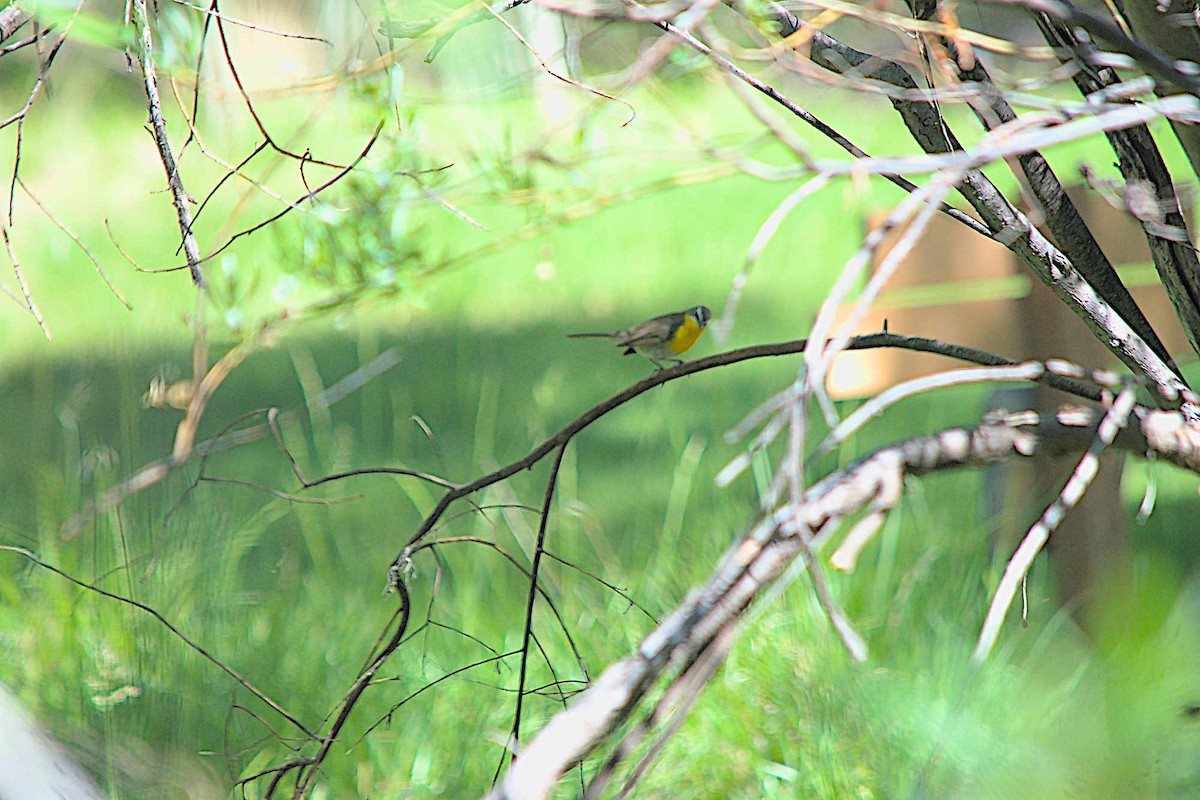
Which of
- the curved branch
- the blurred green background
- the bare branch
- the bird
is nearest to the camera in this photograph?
the curved branch

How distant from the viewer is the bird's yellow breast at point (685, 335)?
1.52m

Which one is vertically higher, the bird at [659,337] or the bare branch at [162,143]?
the bare branch at [162,143]

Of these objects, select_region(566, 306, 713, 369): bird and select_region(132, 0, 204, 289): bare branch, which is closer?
select_region(132, 0, 204, 289): bare branch

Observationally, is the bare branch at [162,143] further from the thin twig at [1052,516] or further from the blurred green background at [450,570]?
the thin twig at [1052,516]

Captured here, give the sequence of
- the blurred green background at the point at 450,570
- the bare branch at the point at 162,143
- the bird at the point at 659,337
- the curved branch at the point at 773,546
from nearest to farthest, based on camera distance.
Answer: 1. the curved branch at the point at 773,546
2. the bare branch at the point at 162,143
3. the blurred green background at the point at 450,570
4. the bird at the point at 659,337

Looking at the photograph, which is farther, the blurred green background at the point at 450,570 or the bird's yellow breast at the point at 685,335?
the bird's yellow breast at the point at 685,335

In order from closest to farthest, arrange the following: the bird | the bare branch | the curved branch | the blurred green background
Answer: the curved branch, the bare branch, the blurred green background, the bird

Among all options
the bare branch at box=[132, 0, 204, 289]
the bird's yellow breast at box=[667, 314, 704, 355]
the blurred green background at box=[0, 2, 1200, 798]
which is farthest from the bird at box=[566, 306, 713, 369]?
the bare branch at box=[132, 0, 204, 289]

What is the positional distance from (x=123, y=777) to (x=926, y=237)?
3.40 feet

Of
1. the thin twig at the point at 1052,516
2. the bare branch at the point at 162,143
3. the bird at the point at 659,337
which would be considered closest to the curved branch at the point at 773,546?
the thin twig at the point at 1052,516

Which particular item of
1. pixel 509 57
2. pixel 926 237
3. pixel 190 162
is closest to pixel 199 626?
pixel 926 237

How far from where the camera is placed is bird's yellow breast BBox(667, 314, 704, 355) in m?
1.52

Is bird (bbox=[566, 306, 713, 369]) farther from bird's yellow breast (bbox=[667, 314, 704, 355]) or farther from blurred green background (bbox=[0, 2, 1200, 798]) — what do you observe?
blurred green background (bbox=[0, 2, 1200, 798])

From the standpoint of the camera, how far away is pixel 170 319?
101 centimetres
